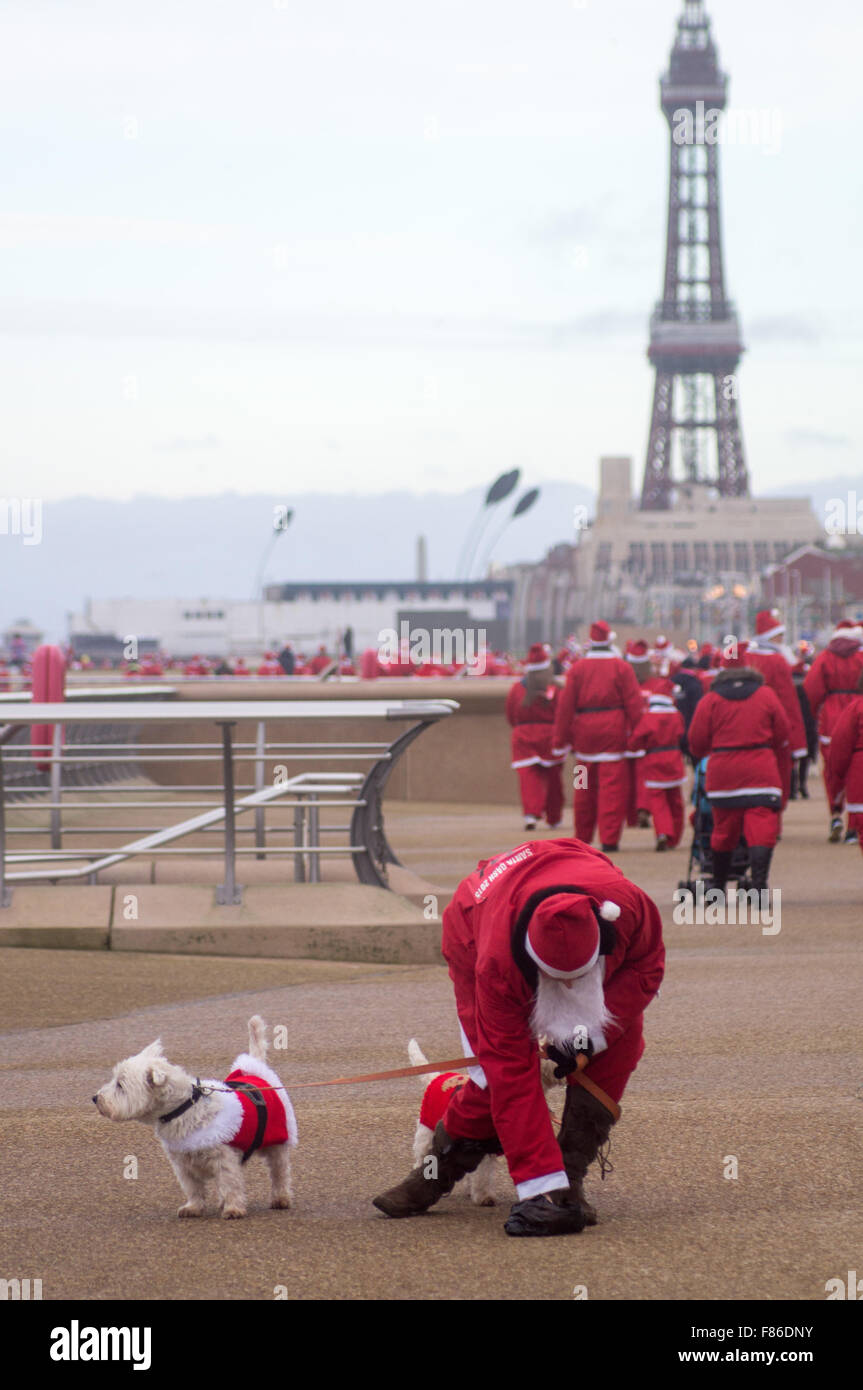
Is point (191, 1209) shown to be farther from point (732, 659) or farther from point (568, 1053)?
point (732, 659)

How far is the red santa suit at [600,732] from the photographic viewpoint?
1524 centimetres

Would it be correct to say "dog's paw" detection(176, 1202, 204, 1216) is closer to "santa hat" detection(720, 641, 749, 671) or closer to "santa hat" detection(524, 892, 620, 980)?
"santa hat" detection(524, 892, 620, 980)

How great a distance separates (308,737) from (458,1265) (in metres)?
16.8

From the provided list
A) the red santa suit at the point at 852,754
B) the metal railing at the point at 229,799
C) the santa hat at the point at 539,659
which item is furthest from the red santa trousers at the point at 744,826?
the santa hat at the point at 539,659

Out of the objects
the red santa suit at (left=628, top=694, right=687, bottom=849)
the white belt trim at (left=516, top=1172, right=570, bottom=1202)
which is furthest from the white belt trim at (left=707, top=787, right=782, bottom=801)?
the white belt trim at (left=516, top=1172, right=570, bottom=1202)

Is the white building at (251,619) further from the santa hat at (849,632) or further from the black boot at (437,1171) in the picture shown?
the black boot at (437,1171)

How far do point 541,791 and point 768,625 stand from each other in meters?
3.22

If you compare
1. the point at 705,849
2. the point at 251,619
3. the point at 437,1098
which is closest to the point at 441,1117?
the point at 437,1098

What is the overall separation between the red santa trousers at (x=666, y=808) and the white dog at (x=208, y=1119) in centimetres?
1088

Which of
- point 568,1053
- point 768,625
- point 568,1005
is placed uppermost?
point 768,625

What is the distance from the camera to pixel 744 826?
11.2 metres

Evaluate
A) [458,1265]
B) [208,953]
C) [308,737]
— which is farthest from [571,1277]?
[308,737]
